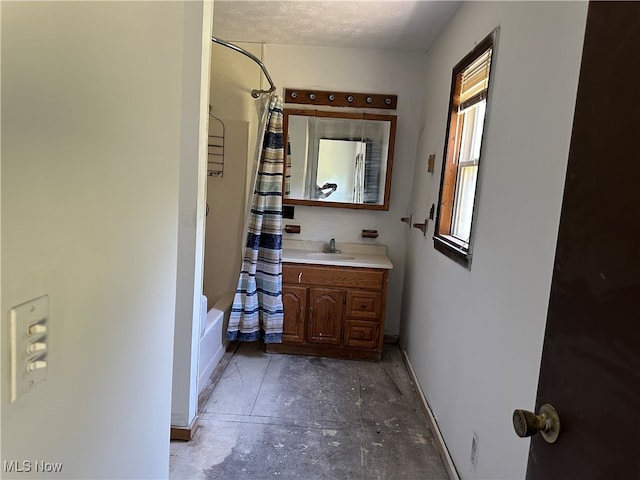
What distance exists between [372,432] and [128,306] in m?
1.72

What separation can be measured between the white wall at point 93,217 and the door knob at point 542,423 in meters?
0.79

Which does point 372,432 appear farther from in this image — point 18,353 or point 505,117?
point 18,353

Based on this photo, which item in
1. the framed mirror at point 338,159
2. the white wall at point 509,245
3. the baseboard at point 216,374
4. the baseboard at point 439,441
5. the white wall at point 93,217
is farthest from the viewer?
the framed mirror at point 338,159

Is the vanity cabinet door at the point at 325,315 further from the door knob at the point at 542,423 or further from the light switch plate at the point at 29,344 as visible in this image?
the light switch plate at the point at 29,344

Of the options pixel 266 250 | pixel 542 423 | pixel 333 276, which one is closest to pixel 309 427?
pixel 333 276

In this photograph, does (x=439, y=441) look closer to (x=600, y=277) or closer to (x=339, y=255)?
(x=339, y=255)

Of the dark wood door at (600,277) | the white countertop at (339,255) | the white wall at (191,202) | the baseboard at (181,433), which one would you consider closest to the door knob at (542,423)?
the dark wood door at (600,277)

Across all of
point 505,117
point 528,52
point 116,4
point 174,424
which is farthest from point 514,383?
point 174,424

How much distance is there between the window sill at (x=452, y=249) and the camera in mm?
1874

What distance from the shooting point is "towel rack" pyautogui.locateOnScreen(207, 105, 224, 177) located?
3299 millimetres

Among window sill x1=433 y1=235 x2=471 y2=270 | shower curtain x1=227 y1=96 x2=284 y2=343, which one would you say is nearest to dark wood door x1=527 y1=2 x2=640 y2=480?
window sill x1=433 y1=235 x2=471 y2=270

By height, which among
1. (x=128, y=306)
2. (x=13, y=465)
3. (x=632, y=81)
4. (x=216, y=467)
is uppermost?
(x=632, y=81)

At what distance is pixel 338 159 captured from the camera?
3.35 m

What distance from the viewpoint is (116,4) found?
74 cm
